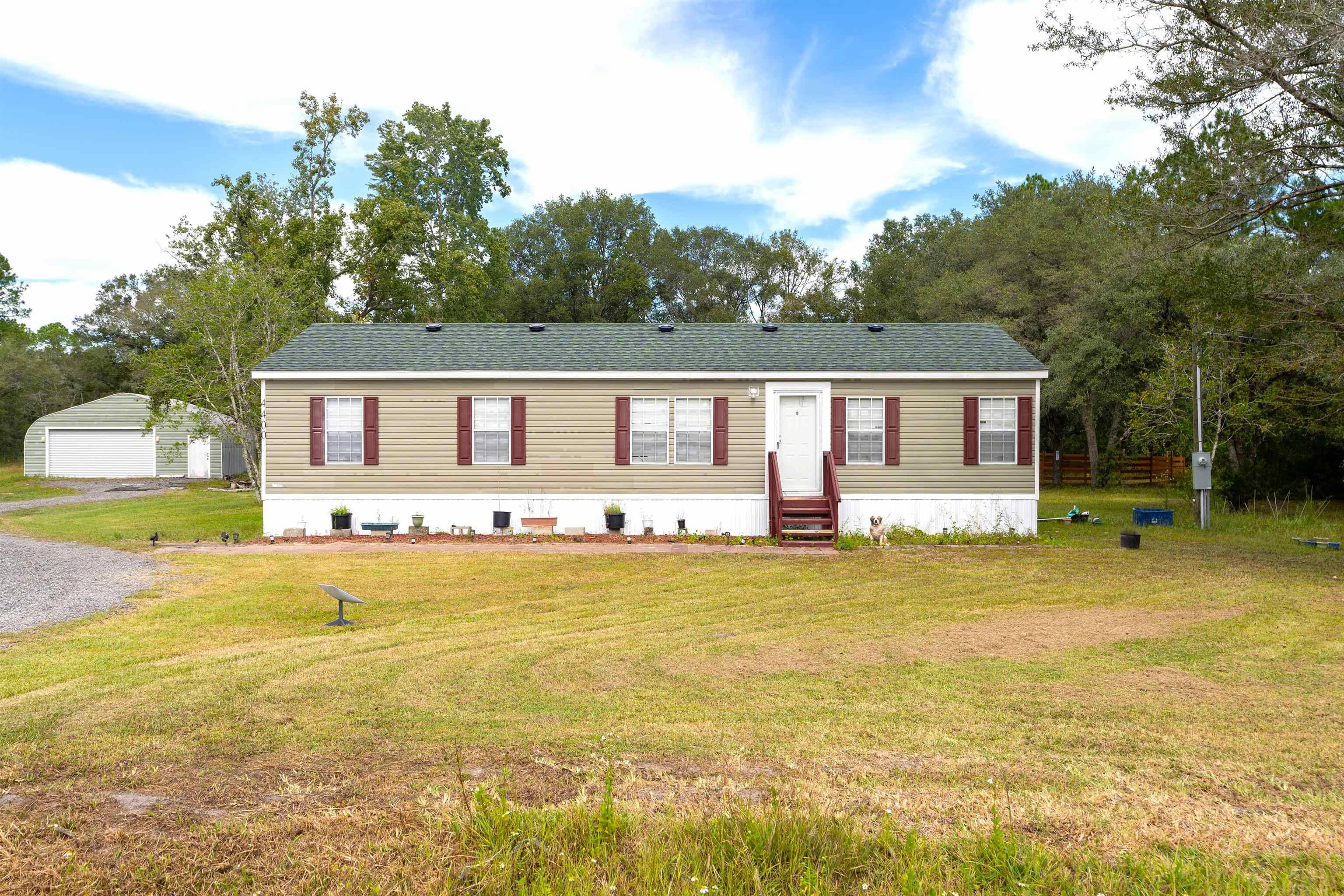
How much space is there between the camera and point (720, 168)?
2978cm

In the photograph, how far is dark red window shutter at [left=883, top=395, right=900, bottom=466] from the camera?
15.4 meters

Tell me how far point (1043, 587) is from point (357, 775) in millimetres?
8629

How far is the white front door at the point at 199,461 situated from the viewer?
105 feet

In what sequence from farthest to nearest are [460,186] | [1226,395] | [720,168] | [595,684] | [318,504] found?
[460,186]
[720,168]
[1226,395]
[318,504]
[595,684]

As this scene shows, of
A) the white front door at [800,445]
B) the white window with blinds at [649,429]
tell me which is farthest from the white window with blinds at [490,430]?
the white front door at [800,445]

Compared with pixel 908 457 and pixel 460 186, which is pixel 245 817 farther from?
pixel 460 186

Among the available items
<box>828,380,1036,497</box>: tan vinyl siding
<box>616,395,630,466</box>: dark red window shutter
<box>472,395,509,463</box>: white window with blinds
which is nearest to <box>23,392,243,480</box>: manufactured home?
<box>472,395,509,463</box>: white window with blinds

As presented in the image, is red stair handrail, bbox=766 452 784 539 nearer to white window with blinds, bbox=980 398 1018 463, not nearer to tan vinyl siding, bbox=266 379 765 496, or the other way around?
tan vinyl siding, bbox=266 379 765 496

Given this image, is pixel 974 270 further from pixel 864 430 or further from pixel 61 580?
pixel 61 580

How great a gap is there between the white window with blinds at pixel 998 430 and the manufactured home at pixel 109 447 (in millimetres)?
28601

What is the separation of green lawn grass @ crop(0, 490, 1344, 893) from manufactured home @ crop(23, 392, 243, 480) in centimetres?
2584

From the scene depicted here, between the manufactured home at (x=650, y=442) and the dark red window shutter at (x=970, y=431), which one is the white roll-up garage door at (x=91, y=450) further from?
the dark red window shutter at (x=970, y=431)

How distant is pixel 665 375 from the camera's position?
15.4 metres

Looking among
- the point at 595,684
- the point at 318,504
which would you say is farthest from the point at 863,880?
the point at 318,504
